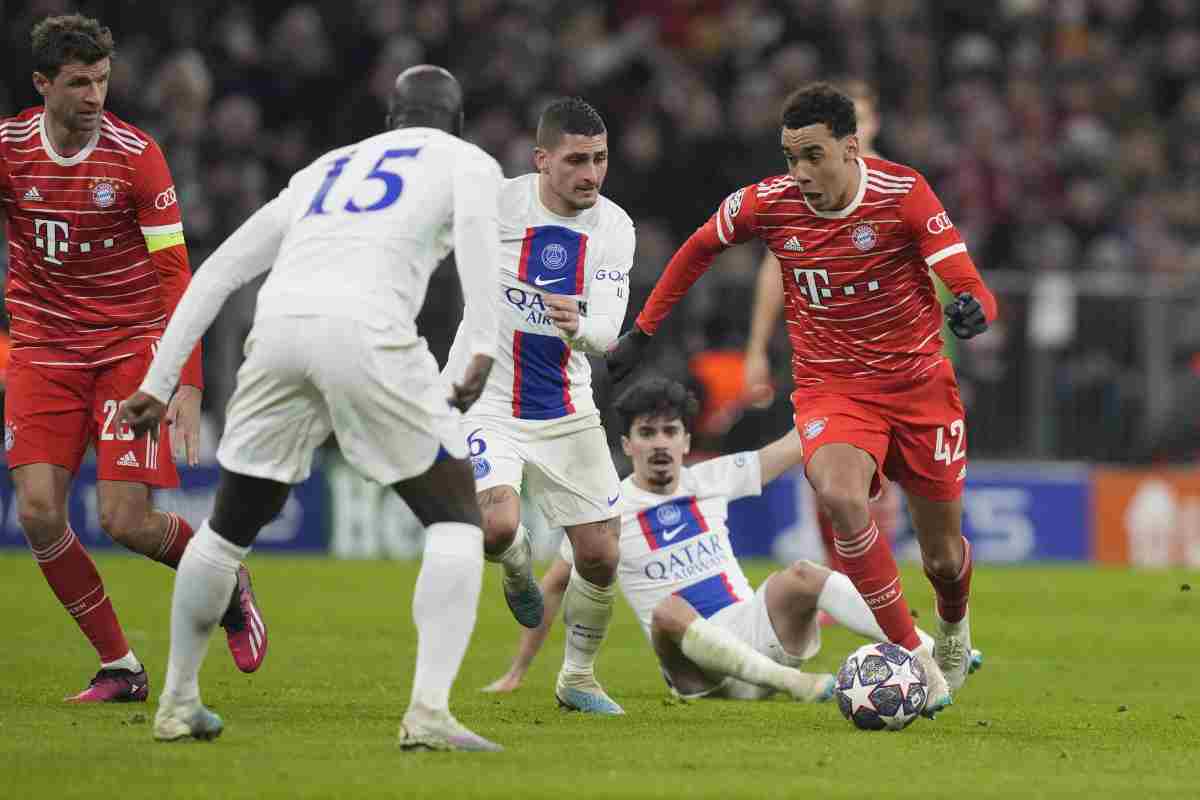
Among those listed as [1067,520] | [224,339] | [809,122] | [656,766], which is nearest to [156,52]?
[224,339]

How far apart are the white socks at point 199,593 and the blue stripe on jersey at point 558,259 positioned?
95.0 inches

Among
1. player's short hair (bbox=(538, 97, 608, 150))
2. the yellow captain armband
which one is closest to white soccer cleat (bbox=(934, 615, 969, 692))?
player's short hair (bbox=(538, 97, 608, 150))

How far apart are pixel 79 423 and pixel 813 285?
3.09 meters

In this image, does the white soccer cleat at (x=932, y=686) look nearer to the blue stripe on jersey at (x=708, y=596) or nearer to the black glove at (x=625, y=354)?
the blue stripe on jersey at (x=708, y=596)

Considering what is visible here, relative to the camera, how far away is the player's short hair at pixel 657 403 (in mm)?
9211

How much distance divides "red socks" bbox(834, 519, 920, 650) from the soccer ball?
14.5 inches

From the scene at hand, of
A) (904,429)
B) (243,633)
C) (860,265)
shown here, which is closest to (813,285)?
(860,265)

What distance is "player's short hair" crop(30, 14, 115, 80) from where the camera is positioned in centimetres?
778

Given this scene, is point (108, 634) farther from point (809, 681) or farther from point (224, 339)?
point (224, 339)

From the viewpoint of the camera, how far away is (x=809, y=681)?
8.65m

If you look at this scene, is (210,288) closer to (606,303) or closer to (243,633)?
(606,303)

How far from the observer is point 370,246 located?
6.30 meters

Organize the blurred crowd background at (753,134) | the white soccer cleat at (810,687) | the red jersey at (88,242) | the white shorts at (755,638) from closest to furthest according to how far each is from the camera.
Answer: the red jersey at (88,242)
the white soccer cleat at (810,687)
the white shorts at (755,638)
the blurred crowd background at (753,134)

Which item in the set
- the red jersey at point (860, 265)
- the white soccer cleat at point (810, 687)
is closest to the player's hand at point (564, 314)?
the red jersey at point (860, 265)
